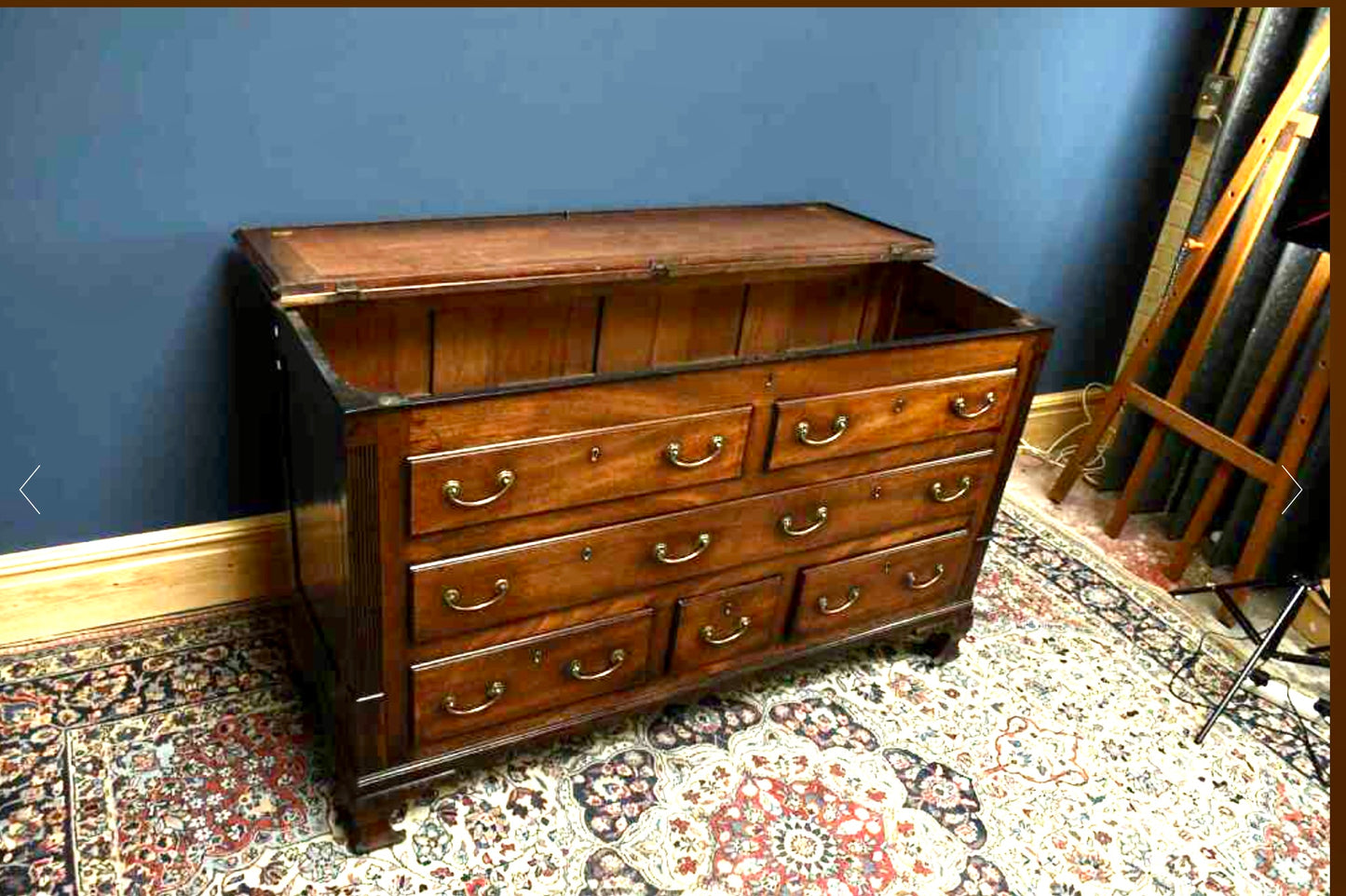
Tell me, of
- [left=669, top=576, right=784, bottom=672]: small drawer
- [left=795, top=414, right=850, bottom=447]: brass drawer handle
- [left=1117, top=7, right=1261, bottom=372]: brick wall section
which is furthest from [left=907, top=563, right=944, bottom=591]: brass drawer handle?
[left=1117, top=7, right=1261, bottom=372]: brick wall section

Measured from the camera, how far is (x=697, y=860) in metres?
1.79

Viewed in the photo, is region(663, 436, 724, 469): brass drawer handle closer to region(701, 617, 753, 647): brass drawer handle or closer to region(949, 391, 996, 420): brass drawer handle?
region(701, 617, 753, 647): brass drawer handle

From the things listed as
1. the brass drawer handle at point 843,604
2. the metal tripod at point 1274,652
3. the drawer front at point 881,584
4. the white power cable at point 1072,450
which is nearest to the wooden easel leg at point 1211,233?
the white power cable at point 1072,450

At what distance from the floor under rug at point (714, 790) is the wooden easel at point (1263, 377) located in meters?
0.53

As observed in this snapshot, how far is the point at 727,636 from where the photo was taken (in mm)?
2023

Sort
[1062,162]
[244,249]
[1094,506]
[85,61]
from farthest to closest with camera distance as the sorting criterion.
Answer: [1094,506]
[1062,162]
[244,249]
[85,61]

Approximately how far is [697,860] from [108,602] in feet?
4.20

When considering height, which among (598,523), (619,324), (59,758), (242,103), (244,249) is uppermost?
(242,103)

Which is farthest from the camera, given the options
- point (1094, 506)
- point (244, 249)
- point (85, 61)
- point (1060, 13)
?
point (1094, 506)

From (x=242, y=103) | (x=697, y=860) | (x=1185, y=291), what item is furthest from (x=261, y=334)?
(x=1185, y=291)

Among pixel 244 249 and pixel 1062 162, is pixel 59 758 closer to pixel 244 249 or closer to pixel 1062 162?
pixel 244 249

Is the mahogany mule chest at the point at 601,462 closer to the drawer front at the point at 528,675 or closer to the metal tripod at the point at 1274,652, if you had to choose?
the drawer front at the point at 528,675

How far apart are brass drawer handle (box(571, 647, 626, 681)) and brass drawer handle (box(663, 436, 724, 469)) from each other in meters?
0.37

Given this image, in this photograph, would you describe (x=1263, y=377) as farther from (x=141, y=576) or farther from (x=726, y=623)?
(x=141, y=576)
